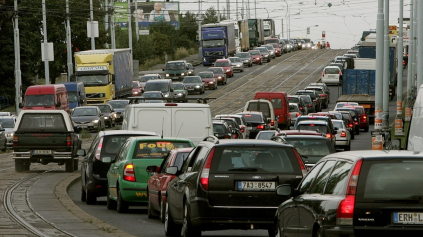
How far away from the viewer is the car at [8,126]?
43594 millimetres

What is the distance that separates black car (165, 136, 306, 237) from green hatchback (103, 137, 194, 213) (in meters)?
4.61

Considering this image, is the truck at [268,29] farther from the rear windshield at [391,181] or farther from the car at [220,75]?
the rear windshield at [391,181]

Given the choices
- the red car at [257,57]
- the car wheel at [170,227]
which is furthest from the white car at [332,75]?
the car wheel at [170,227]

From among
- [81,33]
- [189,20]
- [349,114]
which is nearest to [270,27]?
[189,20]

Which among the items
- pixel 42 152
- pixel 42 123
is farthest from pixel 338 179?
pixel 42 123

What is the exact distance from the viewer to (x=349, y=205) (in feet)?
27.9

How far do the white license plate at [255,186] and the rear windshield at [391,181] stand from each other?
3.74 meters

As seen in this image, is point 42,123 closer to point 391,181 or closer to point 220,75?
point 391,181

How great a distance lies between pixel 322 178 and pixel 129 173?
798 centimetres

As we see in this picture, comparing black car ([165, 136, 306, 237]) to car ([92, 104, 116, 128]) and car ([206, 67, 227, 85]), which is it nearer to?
car ([92, 104, 116, 128])

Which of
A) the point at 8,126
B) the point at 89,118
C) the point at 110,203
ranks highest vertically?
the point at 110,203

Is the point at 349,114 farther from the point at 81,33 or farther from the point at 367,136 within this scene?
the point at 81,33

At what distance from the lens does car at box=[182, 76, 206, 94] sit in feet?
242

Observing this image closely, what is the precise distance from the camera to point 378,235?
8500 mm
